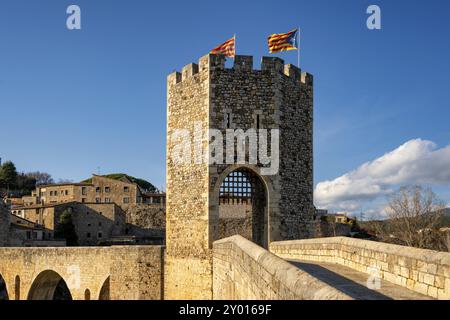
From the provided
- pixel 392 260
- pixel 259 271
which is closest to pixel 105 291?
pixel 392 260

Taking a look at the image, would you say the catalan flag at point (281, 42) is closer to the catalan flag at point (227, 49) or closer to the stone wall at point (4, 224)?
the catalan flag at point (227, 49)

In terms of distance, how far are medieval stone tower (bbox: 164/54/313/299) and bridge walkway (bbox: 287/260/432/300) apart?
18.1ft

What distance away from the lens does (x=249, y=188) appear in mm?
16844

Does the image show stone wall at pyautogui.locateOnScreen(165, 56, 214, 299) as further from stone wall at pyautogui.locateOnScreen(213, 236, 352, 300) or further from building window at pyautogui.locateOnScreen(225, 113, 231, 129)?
stone wall at pyautogui.locateOnScreen(213, 236, 352, 300)

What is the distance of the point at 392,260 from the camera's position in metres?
8.57

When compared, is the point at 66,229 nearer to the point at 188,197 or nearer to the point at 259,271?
the point at 188,197

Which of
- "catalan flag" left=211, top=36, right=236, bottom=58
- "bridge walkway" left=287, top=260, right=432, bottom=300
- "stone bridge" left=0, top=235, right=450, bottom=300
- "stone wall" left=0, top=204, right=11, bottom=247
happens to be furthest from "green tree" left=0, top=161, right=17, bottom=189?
"bridge walkway" left=287, top=260, right=432, bottom=300

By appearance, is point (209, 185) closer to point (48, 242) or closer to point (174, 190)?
point (174, 190)

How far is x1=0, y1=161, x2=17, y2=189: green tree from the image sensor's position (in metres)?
74.3

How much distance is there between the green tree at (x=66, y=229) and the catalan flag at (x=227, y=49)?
40.6 meters
